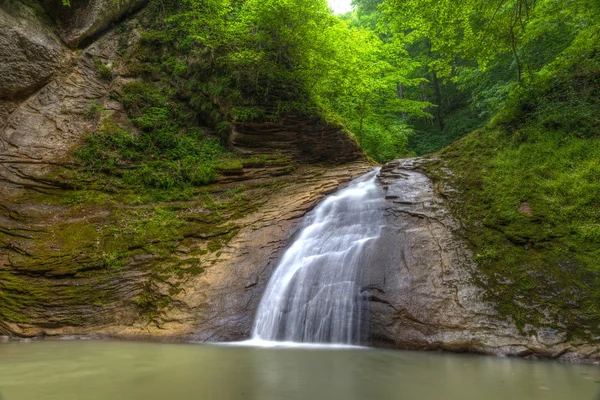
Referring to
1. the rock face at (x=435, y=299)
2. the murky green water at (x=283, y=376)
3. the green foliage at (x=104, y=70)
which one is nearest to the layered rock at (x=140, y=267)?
the murky green water at (x=283, y=376)

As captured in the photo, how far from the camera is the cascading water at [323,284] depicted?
237 inches

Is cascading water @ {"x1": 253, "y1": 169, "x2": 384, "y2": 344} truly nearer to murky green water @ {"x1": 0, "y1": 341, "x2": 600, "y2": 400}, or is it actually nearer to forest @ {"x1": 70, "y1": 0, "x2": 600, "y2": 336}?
murky green water @ {"x1": 0, "y1": 341, "x2": 600, "y2": 400}

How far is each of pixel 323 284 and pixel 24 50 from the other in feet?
39.9

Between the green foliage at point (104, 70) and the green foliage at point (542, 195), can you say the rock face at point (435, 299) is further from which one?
the green foliage at point (104, 70)

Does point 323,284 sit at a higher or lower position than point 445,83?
lower

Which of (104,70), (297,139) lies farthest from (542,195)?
(104,70)

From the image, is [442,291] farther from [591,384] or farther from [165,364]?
[165,364]

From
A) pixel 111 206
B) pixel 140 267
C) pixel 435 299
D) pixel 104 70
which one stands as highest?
pixel 104 70

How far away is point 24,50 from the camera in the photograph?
1122 cm

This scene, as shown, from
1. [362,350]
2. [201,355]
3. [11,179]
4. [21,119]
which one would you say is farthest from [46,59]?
[362,350]

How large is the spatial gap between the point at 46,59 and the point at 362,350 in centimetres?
1331

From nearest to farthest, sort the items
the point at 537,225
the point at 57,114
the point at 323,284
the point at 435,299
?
the point at 435,299 < the point at 537,225 < the point at 323,284 < the point at 57,114

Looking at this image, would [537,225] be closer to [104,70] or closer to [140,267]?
[140,267]

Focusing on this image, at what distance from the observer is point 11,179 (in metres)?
9.12
